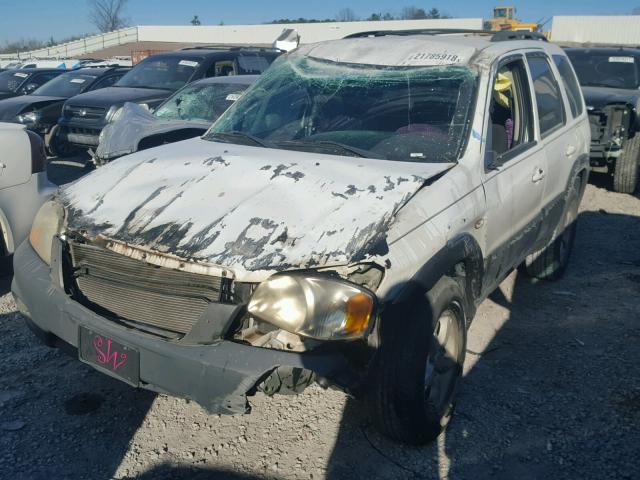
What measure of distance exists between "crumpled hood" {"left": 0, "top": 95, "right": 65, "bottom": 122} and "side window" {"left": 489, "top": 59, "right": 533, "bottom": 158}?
28.0ft

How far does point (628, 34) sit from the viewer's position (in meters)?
43.2

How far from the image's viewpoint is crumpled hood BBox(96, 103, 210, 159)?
6.04 m

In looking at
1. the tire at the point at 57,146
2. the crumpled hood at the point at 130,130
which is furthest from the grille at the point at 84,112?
the crumpled hood at the point at 130,130

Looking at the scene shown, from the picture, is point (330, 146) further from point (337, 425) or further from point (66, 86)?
point (66, 86)

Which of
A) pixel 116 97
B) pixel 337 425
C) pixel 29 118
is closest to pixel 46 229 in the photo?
pixel 337 425

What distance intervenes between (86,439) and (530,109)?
10.4 ft

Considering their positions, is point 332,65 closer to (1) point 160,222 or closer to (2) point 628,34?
(1) point 160,222

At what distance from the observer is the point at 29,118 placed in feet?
31.8

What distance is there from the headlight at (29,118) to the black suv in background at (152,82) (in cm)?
61

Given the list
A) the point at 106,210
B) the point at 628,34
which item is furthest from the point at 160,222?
the point at 628,34

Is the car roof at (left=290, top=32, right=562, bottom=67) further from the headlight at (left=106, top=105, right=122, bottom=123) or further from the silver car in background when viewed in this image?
the headlight at (left=106, top=105, right=122, bottom=123)

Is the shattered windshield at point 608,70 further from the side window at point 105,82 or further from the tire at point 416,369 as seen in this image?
the side window at point 105,82

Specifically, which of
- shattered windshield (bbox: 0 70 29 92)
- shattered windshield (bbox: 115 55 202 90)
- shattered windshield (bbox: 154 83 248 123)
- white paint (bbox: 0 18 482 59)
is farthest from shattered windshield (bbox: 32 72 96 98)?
white paint (bbox: 0 18 482 59)

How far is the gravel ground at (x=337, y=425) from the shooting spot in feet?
8.96
